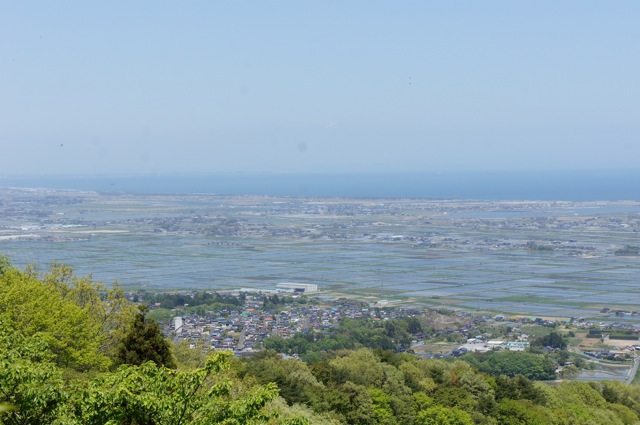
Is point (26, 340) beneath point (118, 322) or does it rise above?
above

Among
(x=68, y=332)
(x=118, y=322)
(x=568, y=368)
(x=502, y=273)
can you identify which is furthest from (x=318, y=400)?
(x=502, y=273)

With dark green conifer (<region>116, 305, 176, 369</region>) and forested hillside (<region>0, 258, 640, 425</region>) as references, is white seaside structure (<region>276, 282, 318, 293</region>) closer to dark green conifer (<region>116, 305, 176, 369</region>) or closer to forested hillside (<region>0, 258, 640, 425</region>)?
forested hillside (<region>0, 258, 640, 425</region>)

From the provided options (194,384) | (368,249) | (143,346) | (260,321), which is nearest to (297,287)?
(260,321)

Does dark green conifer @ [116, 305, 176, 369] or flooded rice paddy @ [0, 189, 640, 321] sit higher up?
dark green conifer @ [116, 305, 176, 369]

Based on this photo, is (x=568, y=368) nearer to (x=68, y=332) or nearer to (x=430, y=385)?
(x=430, y=385)

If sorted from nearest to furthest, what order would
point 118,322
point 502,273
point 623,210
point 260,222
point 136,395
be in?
point 136,395, point 118,322, point 502,273, point 260,222, point 623,210

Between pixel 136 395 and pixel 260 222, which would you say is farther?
pixel 260 222

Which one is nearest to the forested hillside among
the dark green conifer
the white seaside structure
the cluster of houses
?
the dark green conifer

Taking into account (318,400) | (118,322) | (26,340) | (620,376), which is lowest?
(620,376)

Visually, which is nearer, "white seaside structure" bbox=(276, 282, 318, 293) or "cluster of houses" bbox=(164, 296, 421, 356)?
"cluster of houses" bbox=(164, 296, 421, 356)
